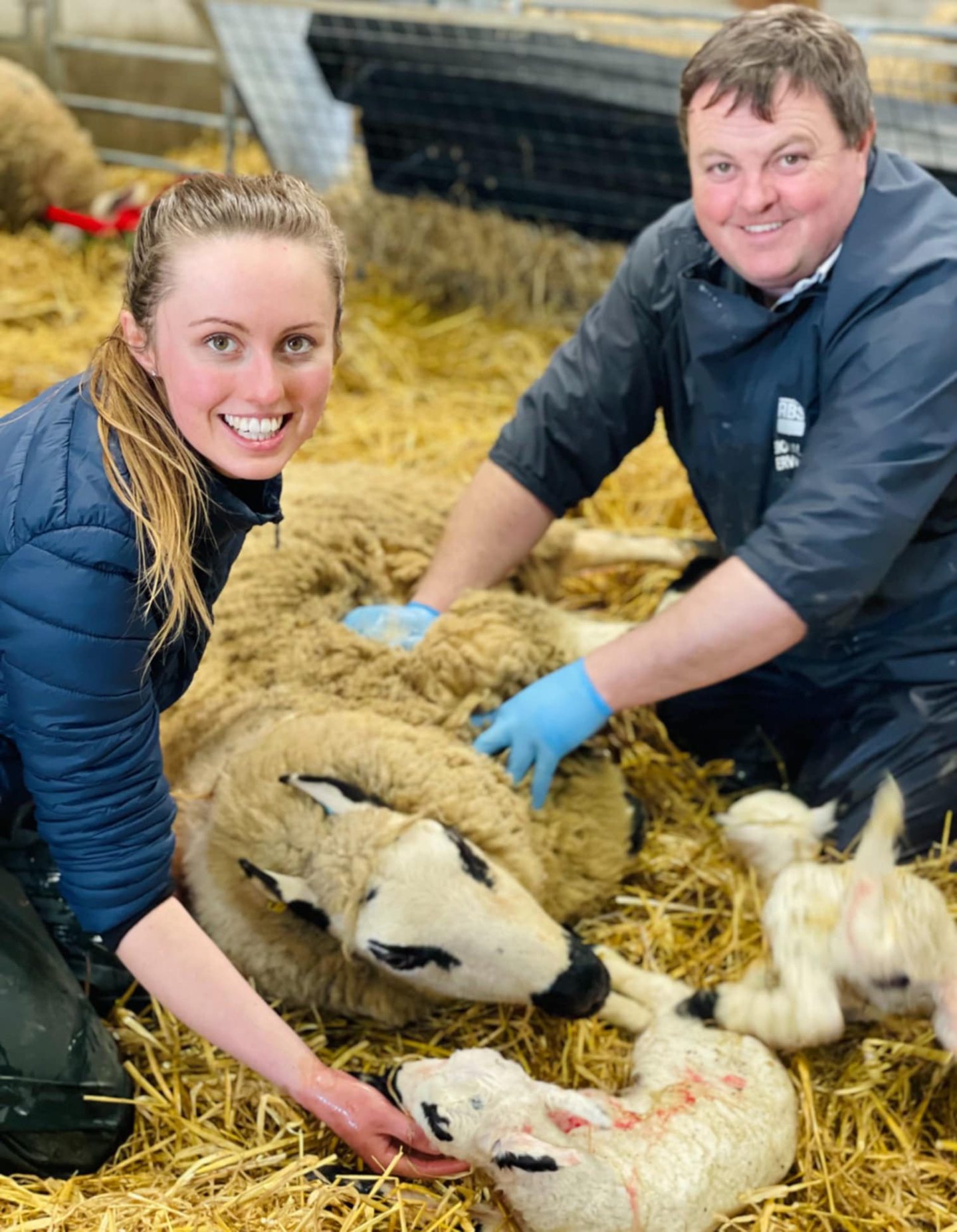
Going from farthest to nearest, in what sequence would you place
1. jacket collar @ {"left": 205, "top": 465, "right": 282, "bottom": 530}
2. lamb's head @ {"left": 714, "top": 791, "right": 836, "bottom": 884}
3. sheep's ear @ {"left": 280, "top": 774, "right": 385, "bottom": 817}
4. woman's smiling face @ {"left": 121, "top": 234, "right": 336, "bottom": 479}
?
lamb's head @ {"left": 714, "top": 791, "right": 836, "bottom": 884} < sheep's ear @ {"left": 280, "top": 774, "right": 385, "bottom": 817} < jacket collar @ {"left": 205, "top": 465, "right": 282, "bottom": 530} < woman's smiling face @ {"left": 121, "top": 234, "right": 336, "bottom": 479}

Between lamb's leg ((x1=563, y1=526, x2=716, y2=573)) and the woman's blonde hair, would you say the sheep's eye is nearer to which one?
the woman's blonde hair

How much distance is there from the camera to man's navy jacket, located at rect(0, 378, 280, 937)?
172cm

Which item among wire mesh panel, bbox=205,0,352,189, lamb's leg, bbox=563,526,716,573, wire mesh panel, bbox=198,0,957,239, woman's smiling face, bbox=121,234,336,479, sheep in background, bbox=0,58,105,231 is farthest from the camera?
sheep in background, bbox=0,58,105,231

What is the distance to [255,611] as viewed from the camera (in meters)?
2.91

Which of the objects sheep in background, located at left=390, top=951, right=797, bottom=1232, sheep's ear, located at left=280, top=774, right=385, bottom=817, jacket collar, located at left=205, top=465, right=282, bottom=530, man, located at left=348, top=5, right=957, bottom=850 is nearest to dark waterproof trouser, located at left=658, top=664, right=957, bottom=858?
man, located at left=348, top=5, right=957, bottom=850

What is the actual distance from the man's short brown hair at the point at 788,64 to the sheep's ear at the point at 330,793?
1516 millimetres

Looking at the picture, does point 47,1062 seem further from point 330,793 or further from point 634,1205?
point 634,1205

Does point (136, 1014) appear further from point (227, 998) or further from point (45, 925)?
point (227, 998)

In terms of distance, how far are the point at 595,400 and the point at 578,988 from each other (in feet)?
4.59

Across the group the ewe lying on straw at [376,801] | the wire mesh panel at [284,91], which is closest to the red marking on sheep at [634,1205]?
the ewe lying on straw at [376,801]

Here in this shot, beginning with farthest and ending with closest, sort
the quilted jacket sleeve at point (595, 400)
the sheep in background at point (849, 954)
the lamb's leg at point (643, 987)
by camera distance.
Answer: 1. the quilted jacket sleeve at point (595, 400)
2. the lamb's leg at point (643, 987)
3. the sheep in background at point (849, 954)

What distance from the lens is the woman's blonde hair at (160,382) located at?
170 cm

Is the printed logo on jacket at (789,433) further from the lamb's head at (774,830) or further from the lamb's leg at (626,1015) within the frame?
the lamb's leg at (626,1015)

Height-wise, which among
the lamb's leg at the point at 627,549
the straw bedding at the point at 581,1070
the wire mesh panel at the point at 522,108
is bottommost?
the straw bedding at the point at 581,1070
